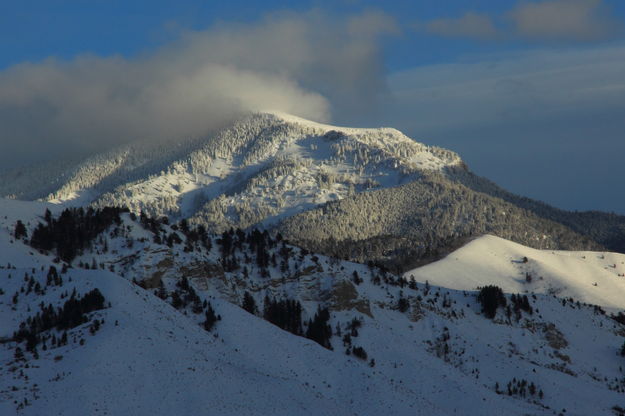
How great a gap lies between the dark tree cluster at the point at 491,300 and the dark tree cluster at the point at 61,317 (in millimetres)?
77766

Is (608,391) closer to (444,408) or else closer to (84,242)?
(444,408)

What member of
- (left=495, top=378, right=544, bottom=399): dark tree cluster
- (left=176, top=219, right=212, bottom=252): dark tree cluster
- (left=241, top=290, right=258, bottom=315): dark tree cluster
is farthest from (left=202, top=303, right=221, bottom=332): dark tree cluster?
(left=495, top=378, right=544, bottom=399): dark tree cluster

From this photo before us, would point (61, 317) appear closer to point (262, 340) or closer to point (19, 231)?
point (262, 340)

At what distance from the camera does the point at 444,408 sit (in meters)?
73.1

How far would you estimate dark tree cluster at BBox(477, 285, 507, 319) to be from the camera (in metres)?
123

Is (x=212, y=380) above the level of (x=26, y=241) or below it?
below

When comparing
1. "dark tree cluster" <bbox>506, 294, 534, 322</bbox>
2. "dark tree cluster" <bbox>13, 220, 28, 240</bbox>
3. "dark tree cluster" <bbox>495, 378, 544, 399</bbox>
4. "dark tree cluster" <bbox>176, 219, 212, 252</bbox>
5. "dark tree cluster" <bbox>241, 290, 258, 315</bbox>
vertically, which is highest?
"dark tree cluster" <bbox>176, 219, 212, 252</bbox>

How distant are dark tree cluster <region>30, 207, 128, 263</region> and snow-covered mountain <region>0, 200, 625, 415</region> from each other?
47.4 inches

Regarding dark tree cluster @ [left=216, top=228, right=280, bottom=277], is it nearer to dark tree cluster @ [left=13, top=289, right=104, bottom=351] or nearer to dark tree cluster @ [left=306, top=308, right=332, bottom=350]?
dark tree cluster @ [left=306, top=308, right=332, bottom=350]

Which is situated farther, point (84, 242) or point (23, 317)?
point (84, 242)

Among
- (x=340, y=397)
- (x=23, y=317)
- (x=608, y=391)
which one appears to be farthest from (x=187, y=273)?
(x=608, y=391)

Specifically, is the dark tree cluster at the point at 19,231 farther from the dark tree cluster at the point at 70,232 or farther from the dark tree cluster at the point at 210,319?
the dark tree cluster at the point at 210,319

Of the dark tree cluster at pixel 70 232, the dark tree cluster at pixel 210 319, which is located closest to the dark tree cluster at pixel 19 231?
the dark tree cluster at pixel 70 232

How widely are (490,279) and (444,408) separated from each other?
131 meters
